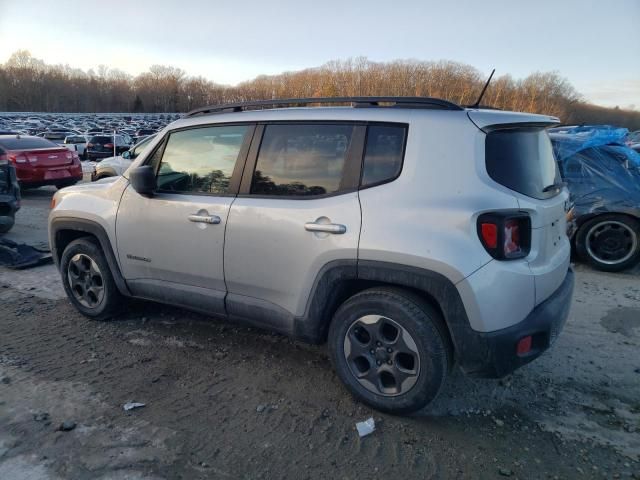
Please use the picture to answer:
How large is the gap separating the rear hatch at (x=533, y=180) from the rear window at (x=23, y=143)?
1224 centimetres

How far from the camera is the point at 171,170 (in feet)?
12.3

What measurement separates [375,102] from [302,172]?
2.13 feet

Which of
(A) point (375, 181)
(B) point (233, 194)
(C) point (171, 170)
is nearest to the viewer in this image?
(A) point (375, 181)

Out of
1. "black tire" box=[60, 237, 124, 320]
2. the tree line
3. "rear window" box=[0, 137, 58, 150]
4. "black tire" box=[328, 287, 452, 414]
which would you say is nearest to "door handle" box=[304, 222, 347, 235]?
"black tire" box=[328, 287, 452, 414]

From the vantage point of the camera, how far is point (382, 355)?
2848mm

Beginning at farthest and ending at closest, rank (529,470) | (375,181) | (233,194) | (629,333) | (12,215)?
(12,215)
(629,333)
(233,194)
(375,181)
(529,470)

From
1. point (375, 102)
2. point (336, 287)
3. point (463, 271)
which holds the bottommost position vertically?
point (336, 287)

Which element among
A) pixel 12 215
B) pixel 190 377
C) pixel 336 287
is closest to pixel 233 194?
pixel 336 287

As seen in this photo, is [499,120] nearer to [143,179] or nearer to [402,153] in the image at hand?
[402,153]

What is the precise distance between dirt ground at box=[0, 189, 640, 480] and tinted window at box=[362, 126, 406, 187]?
1468 millimetres

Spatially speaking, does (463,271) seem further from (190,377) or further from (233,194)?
(190,377)

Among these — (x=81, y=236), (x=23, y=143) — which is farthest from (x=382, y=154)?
(x=23, y=143)

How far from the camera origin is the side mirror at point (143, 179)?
3547mm

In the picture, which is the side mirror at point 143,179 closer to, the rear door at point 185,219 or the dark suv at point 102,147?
the rear door at point 185,219
